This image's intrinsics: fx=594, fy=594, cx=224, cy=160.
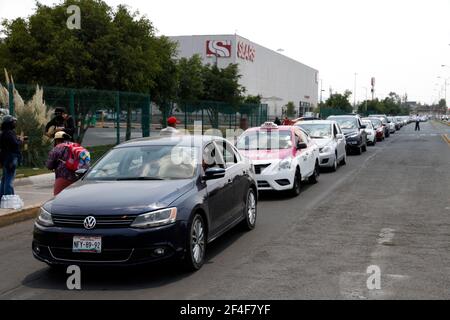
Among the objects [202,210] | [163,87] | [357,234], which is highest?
[163,87]

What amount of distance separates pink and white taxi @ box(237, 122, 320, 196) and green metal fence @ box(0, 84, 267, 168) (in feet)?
20.1

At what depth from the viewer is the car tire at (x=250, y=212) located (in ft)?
29.1

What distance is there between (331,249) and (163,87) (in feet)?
71.9

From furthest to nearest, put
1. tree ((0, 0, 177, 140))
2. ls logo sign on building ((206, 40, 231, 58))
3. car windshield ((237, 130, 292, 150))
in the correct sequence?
ls logo sign on building ((206, 40, 231, 58))
tree ((0, 0, 177, 140))
car windshield ((237, 130, 292, 150))

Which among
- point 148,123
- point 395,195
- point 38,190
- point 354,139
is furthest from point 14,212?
point 354,139

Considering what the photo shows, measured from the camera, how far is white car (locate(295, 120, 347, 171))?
17.5 m

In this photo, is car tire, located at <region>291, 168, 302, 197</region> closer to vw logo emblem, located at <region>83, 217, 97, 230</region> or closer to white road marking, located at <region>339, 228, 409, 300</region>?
white road marking, located at <region>339, 228, 409, 300</region>

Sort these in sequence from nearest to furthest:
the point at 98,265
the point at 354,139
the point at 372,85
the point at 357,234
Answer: the point at 98,265 < the point at 357,234 < the point at 354,139 < the point at 372,85

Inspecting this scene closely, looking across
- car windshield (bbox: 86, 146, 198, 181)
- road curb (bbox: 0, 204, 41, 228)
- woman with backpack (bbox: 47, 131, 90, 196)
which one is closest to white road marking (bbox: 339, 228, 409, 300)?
car windshield (bbox: 86, 146, 198, 181)

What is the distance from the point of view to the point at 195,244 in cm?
669

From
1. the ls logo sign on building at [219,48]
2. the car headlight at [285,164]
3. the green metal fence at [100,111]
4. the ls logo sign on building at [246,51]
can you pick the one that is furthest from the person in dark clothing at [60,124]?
the ls logo sign on building at [246,51]

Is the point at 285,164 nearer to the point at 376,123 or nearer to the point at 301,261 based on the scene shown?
the point at 301,261

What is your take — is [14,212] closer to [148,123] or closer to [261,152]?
[261,152]

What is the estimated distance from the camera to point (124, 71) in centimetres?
2180
